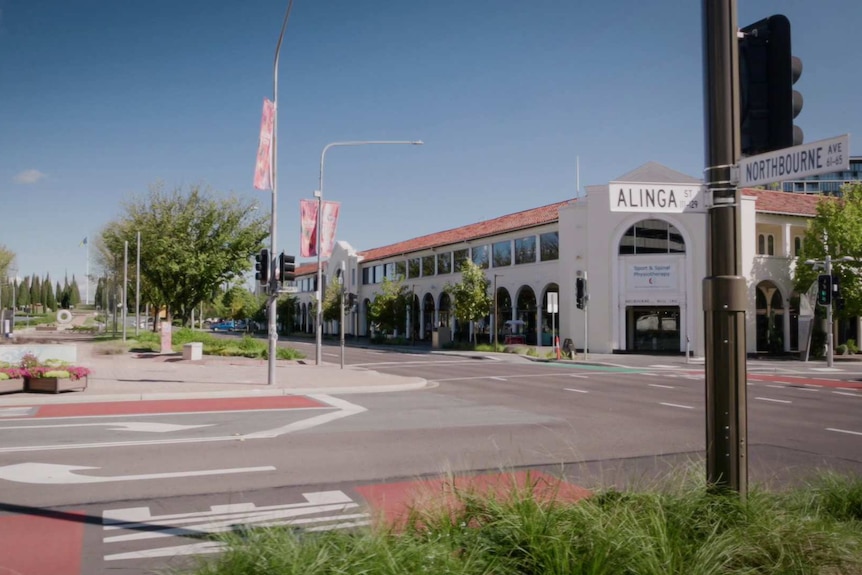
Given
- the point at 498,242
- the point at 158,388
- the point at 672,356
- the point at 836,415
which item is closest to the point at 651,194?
the point at 836,415

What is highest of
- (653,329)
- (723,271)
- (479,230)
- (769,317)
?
(479,230)

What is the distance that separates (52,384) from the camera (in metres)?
16.0

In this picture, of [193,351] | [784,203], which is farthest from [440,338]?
[784,203]

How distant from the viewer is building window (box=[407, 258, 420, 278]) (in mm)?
61344

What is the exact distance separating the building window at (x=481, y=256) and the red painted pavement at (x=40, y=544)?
45077 millimetres

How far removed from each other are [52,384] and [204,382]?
3.77 m

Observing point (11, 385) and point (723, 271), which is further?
point (11, 385)

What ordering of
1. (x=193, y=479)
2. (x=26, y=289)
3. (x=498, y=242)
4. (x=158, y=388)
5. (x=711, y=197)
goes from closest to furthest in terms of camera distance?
(x=711, y=197) < (x=193, y=479) < (x=158, y=388) < (x=498, y=242) < (x=26, y=289)

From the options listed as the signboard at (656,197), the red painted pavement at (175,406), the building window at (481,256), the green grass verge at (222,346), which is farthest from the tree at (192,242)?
the signboard at (656,197)

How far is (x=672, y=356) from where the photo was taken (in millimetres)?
37781

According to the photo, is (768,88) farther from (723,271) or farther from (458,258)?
(458,258)

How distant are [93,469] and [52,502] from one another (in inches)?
63.2

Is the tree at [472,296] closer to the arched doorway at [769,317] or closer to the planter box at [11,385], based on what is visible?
the arched doorway at [769,317]

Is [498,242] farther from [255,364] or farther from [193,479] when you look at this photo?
[193,479]
